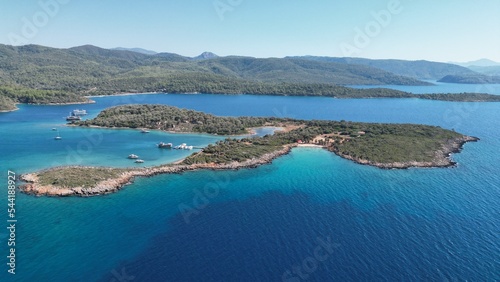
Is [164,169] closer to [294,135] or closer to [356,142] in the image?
[294,135]

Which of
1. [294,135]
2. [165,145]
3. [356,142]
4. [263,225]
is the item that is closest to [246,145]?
[294,135]

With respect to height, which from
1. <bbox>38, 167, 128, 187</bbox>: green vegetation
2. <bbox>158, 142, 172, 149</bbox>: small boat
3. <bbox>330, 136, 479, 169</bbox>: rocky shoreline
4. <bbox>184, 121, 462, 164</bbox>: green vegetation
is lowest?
<bbox>330, 136, 479, 169</bbox>: rocky shoreline

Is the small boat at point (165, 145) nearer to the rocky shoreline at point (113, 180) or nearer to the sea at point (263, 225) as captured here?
the sea at point (263, 225)

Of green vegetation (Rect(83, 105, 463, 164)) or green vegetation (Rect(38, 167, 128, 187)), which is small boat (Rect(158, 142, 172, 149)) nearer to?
green vegetation (Rect(83, 105, 463, 164))

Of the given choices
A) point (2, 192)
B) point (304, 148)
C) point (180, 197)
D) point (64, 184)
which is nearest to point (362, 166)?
point (304, 148)

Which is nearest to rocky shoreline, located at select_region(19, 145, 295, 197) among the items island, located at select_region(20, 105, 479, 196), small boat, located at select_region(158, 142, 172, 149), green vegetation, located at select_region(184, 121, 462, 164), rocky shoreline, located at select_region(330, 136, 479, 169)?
island, located at select_region(20, 105, 479, 196)

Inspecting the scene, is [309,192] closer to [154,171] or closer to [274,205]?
[274,205]
